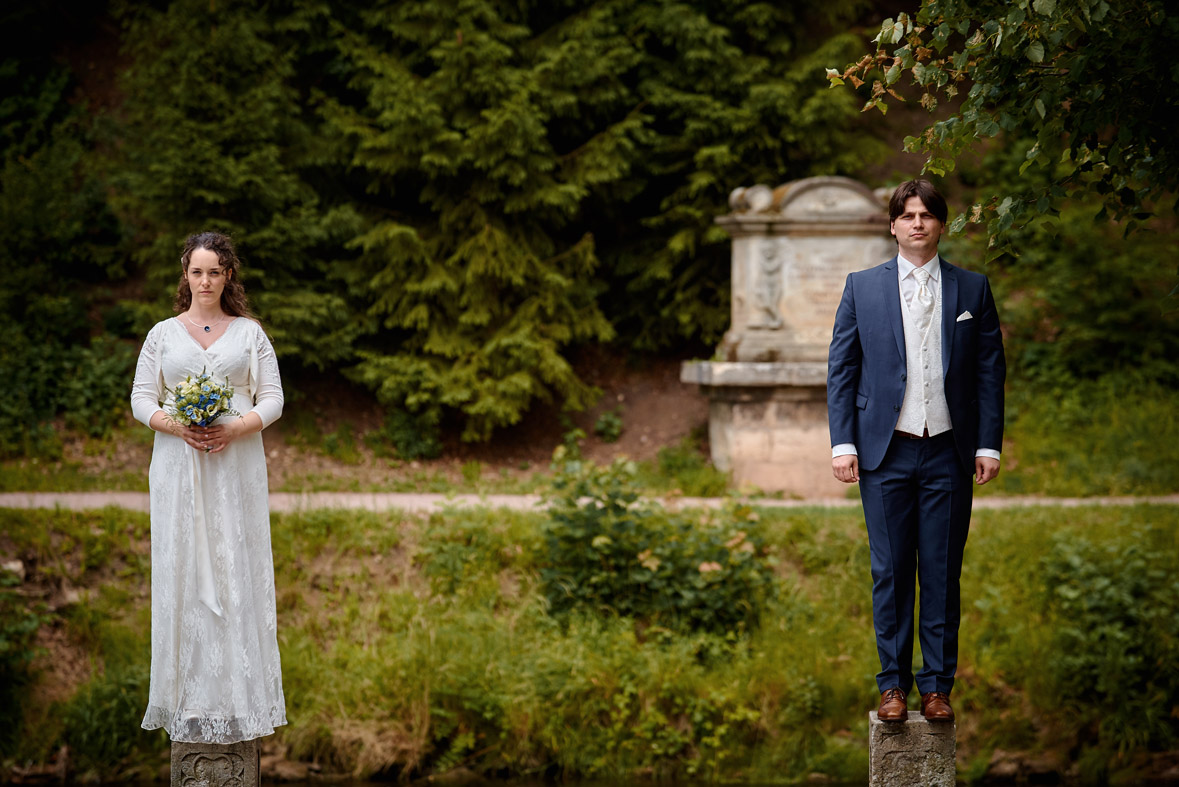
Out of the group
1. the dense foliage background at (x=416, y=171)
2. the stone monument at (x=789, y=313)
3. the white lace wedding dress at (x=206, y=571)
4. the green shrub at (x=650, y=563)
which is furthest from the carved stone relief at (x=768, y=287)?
the white lace wedding dress at (x=206, y=571)

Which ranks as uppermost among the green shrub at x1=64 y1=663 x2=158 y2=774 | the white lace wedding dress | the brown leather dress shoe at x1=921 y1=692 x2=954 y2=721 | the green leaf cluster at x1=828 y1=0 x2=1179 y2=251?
the green leaf cluster at x1=828 y1=0 x2=1179 y2=251

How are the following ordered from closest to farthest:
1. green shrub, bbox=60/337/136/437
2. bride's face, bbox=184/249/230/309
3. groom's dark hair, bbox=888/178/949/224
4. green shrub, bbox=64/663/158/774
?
1. groom's dark hair, bbox=888/178/949/224
2. bride's face, bbox=184/249/230/309
3. green shrub, bbox=64/663/158/774
4. green shrub, bbox=60/337/136/437

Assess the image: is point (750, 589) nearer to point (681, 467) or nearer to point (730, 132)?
point (681, 467)

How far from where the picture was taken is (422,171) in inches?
461

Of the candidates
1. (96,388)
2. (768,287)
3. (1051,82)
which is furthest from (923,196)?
(96,388)

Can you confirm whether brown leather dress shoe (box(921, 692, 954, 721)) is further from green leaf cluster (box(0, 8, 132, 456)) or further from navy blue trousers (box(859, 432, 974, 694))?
green leaf cluster (box(0, 8, 132, 456))

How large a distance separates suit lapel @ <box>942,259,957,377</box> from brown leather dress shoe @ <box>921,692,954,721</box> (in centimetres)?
114

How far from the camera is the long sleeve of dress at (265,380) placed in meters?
4.14

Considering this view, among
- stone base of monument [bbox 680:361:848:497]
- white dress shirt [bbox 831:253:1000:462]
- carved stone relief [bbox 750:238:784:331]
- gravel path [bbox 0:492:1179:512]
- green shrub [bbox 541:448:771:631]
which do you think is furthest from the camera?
carved stone relief [bbox 750:238:784:331]

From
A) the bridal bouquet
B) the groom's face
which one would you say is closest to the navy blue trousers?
the groom's face

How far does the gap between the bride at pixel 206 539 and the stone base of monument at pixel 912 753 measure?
7.22 feet

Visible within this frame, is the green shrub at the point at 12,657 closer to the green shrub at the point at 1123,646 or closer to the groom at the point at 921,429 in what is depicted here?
the groom at the point at 921,429

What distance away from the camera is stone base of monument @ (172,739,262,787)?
404 centimetres

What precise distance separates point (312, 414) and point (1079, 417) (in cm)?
794
